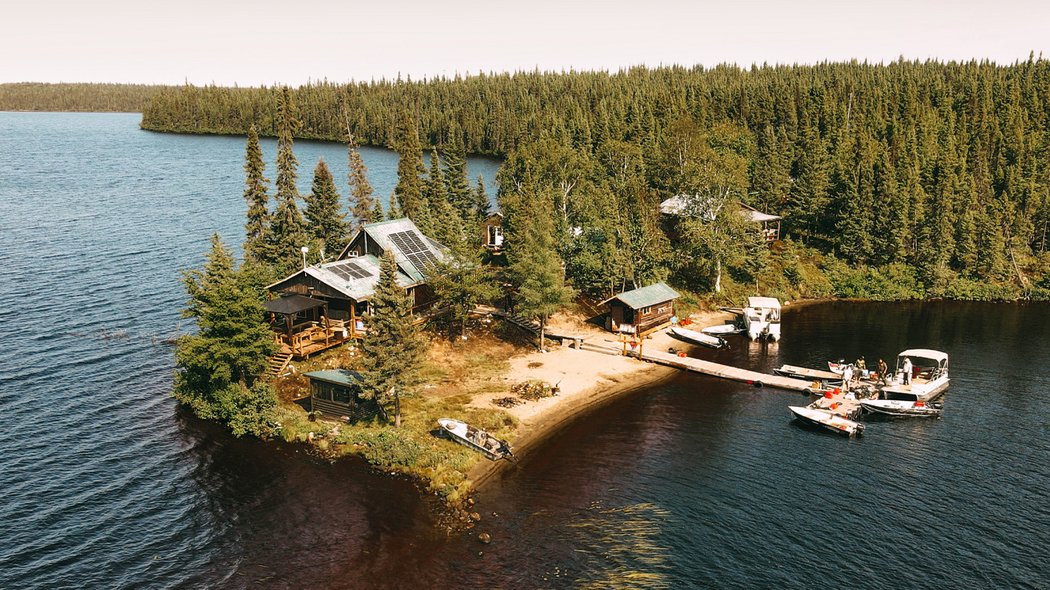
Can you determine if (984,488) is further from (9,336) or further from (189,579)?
(9,336)

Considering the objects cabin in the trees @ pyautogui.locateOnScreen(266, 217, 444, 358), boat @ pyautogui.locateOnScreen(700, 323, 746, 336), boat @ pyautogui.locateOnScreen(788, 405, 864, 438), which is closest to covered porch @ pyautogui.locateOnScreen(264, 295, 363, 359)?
cabin in the trees @ pyautogui.locateOnScreen(266, 217, 444, 358)

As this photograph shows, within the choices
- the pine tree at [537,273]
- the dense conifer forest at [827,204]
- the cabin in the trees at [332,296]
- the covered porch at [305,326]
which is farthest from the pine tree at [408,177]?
the covered porch at [305,326]

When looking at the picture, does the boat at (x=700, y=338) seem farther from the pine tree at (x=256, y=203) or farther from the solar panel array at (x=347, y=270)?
the pine tree at (x=256, y=203)

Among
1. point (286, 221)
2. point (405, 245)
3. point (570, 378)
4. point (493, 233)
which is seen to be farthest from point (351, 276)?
point (493, 233)

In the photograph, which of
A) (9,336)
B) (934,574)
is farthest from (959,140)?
(9,336)

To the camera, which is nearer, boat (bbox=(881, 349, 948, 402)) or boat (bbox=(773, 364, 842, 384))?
boat (bbox=(881, 349, 948, 402))

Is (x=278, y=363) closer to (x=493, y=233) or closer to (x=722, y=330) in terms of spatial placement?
(x=722, y=330)

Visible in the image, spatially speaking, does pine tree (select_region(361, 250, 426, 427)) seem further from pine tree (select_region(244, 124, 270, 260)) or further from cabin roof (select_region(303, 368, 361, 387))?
pine tree (select_region(244, 124, 270, 260))
